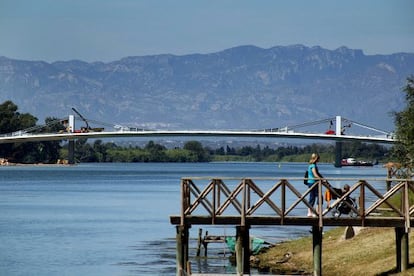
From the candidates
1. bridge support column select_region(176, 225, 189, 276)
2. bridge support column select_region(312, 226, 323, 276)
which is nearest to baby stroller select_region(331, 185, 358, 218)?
bridge support column select_region(312, 226, 323, 276)

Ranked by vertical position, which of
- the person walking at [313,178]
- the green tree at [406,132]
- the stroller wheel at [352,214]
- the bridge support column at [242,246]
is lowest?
the bridge support column at [242,246]

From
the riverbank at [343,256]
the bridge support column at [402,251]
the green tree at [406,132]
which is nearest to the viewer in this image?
the bridge support column at [402,251]

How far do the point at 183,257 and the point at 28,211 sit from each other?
45.1 meters

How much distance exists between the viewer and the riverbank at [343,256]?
126 feet

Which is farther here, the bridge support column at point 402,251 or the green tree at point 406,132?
the green tree at point 406,132

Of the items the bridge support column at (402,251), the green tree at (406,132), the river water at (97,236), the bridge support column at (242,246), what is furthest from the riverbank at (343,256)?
the green tree at (406,132)

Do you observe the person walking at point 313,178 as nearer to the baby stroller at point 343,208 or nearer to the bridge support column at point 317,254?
the baby stroller at point 343,208

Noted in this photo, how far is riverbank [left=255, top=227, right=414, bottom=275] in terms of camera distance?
126ft

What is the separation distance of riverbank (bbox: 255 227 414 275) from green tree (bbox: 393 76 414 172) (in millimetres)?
5332

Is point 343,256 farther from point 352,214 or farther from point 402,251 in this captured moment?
point 402,251

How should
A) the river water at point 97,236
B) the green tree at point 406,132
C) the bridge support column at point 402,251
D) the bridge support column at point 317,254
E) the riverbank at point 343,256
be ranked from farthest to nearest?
the green tree at point 406,132, the river water at point 97,236, the riverbank at point 343,256, the bridge support column at point 402,251, the bridge support column at point 317,254

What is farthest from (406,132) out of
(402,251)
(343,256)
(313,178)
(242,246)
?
(242,246)

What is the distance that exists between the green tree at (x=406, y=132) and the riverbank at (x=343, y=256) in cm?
533

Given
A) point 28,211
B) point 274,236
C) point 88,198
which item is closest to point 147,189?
point 88,198
